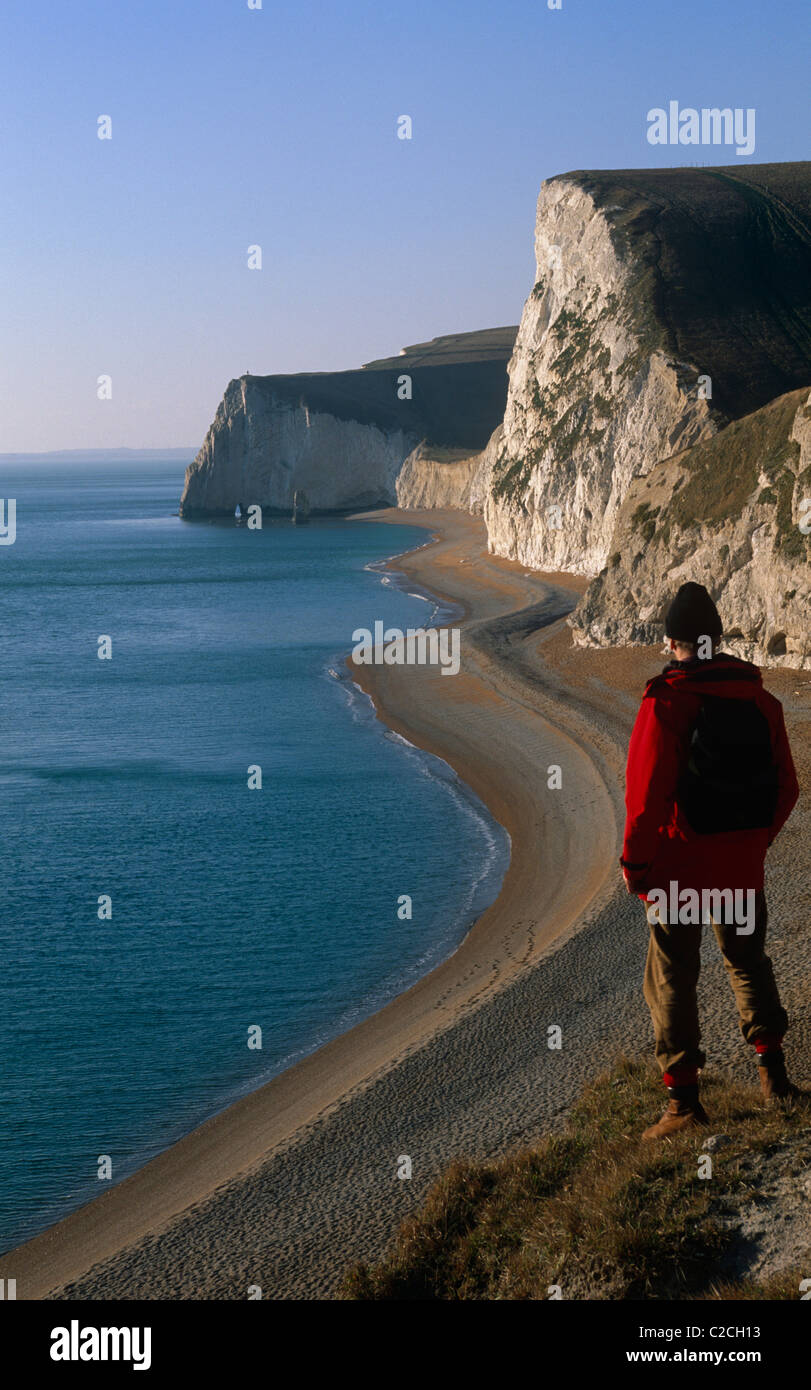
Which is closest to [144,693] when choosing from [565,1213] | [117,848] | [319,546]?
[117,848]

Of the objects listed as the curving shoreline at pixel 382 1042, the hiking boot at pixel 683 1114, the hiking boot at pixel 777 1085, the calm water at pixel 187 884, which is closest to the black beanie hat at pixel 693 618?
the hiking boot at pixel 777 1085

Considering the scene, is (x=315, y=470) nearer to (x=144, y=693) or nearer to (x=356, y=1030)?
(x=144, y=693)

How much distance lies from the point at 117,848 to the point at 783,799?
57.9 feet

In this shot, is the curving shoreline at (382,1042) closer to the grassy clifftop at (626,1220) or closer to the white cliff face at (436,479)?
the grassy clifftop at (626,1220)

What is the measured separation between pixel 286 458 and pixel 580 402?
258 ft

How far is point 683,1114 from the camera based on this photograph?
6.89m

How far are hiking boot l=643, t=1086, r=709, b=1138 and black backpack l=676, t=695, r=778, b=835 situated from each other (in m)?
1.75

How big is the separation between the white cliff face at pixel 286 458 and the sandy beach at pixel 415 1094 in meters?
113

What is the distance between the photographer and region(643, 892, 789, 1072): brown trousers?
21.2 ft

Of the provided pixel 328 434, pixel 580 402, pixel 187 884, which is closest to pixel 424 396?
pixel 328 434

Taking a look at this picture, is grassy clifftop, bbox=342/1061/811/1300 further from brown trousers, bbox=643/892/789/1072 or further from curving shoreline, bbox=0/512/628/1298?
curving shoreline, bbox=0/512/628/1298

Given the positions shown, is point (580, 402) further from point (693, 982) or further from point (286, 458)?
point (286, 458)

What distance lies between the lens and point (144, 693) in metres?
38.6

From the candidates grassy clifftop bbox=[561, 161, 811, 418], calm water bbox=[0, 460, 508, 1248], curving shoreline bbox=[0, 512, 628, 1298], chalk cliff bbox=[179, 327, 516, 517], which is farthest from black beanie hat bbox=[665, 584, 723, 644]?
chalk cliff bbox=[179, 327, 516, 517]
